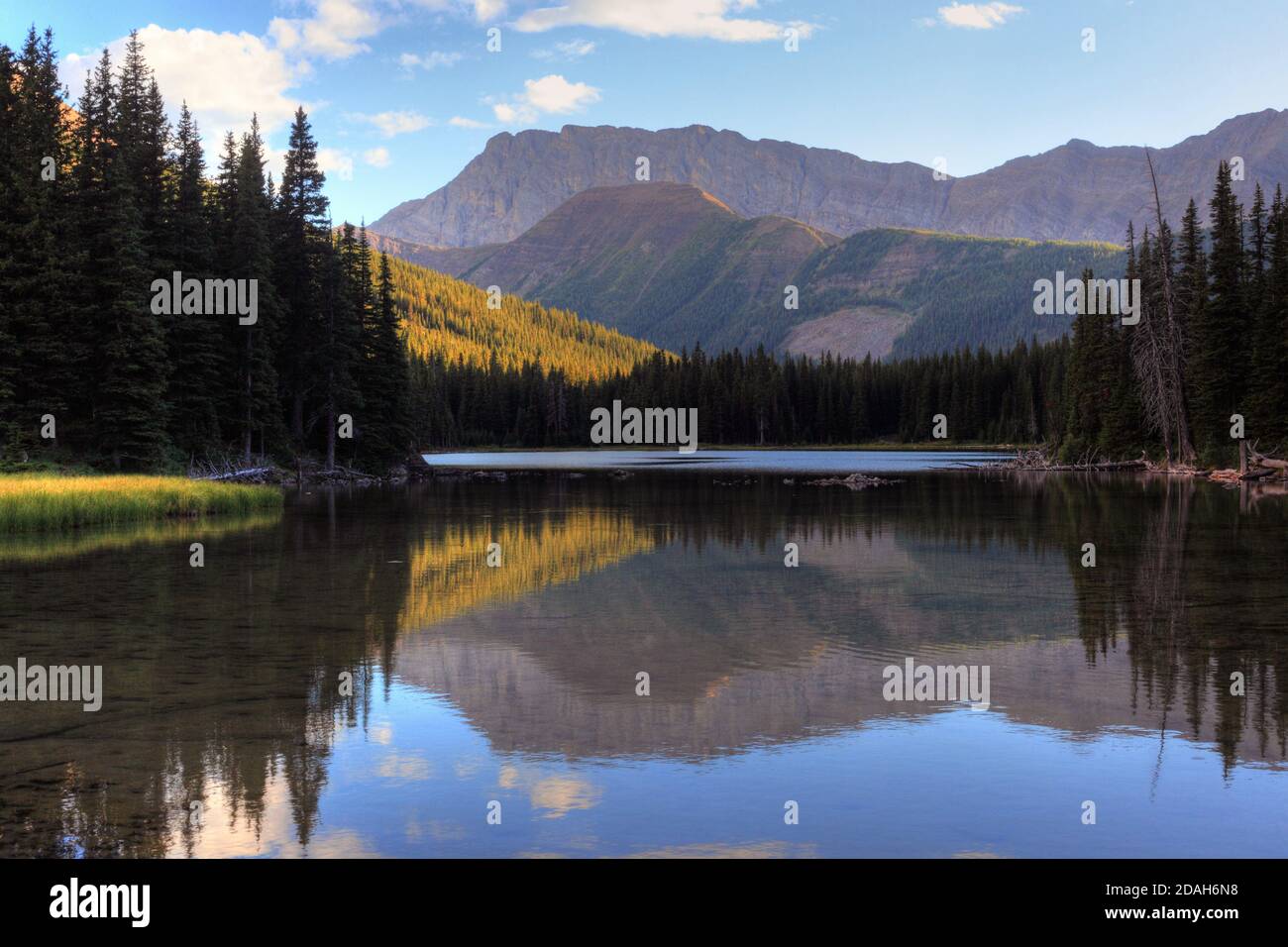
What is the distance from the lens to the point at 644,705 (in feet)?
43.8

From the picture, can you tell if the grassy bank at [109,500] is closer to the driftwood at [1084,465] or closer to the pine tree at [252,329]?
the pine tree at [252,329]

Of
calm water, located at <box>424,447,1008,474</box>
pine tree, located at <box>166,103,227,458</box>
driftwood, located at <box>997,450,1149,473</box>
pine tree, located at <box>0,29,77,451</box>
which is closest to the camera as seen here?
pine tree, located at <box>0,29,77,451</box>

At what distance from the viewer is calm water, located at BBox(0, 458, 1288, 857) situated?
9023 millimetres

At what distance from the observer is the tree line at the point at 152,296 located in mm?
51406

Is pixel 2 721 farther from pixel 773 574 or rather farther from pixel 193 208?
pixel 193 208

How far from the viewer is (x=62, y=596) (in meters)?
22.0

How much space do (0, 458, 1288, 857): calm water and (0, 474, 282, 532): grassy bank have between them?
6.71 meters

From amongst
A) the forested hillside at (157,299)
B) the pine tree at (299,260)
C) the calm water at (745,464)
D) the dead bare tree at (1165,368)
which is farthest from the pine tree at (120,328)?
the dead bare tree at (1165,368)

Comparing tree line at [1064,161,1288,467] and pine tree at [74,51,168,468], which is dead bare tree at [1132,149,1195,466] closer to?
tree line at [1064,161,1288,467]

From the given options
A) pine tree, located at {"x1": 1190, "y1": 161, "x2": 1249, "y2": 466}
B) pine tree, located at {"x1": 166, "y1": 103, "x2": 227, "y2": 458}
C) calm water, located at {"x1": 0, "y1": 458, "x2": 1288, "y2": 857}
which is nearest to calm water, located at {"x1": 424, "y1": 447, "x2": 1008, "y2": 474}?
pine tree, located at {"x1": 1190, "y1": 161, "x2": 1249, "y2": 466}

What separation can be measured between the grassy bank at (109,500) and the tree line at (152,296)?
8245 mm

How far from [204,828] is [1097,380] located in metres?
93.2
